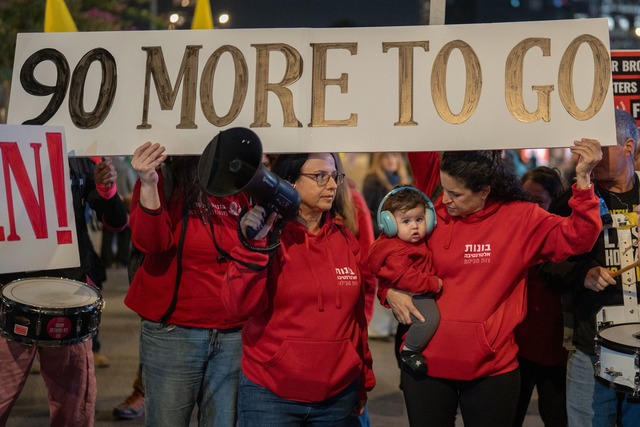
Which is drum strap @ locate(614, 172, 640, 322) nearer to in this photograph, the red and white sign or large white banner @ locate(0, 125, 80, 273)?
the red and white sign

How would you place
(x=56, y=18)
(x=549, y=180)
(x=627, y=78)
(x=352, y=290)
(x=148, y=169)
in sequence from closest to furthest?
(x=352, y=290), (x=148, y=169), (x=56, y=18), (x=627, y=78), (x=549, y=180)

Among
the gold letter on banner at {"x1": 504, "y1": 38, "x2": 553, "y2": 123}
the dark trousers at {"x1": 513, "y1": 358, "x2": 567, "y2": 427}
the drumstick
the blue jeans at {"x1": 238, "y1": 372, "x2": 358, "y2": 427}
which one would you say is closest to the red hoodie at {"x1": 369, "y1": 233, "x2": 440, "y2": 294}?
the blue jeans at {"x1": 238, "y1": 372, "x2": 358, "y2": 427}

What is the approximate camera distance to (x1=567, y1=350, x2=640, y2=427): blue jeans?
3.92 m

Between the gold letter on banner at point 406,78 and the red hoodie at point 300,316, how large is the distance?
678mm

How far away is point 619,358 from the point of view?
3.61 meters

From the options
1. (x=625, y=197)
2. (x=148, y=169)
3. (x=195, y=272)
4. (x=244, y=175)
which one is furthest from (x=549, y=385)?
(x=148, y=169)

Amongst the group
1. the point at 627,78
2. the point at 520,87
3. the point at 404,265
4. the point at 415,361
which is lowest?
the point at 415,361

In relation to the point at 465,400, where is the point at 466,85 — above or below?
above

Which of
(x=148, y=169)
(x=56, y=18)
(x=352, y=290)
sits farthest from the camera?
(x=56, y=18)

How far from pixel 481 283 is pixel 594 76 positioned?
1.03m

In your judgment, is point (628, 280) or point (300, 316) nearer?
point (300, 316)

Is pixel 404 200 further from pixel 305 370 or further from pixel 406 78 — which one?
pixel 305 370

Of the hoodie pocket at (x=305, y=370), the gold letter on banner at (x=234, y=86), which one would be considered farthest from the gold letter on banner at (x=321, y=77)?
the hoodie pocket at (x=305, y=370)

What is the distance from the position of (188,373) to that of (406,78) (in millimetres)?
1687
